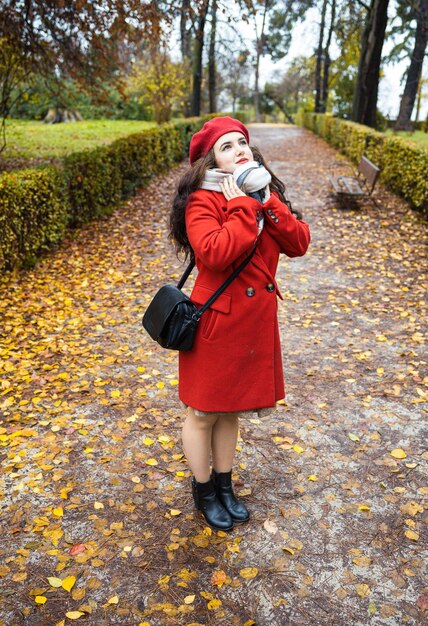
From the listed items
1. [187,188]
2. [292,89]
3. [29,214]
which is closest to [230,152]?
[187,188]

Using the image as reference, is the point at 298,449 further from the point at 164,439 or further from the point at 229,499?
the point at 164,439

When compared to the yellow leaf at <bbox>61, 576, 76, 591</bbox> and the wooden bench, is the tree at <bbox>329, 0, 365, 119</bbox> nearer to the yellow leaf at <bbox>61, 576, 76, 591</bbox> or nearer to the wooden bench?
the wooden bench

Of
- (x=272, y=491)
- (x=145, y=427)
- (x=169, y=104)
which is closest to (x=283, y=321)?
(x=145, y=427)

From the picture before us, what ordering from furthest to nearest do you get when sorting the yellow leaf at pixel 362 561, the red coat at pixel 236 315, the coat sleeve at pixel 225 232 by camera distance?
the yellow leaf at pixel 362 561
the red coat at pixel 236 315
the coat sleeve at pixel 225 232

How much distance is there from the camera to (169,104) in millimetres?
18922

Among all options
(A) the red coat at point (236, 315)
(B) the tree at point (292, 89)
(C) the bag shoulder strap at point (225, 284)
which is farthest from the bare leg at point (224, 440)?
(B) the tree at point (292, 89)

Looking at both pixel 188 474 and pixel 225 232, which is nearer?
pixel 225 232

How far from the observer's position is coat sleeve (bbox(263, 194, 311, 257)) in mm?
2312

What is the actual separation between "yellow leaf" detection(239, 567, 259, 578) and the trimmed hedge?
505 centimetres

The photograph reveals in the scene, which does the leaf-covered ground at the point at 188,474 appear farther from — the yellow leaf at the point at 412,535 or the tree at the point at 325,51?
the tree at the point at 325,51

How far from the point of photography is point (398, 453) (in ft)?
11.7

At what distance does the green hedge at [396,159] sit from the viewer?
9.31 m

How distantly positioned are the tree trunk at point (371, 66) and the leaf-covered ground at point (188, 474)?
11369 millimetres

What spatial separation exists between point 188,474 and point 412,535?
1.37 metres
